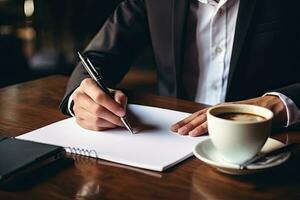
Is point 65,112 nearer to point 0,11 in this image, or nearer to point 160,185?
point 160,185

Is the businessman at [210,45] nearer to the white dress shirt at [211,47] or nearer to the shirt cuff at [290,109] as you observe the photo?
the white dress shirt at [211,47]

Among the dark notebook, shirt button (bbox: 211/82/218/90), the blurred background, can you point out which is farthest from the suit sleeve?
the blurred background

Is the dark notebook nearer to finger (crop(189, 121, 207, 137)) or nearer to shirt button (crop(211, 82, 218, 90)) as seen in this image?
finger (crop(189, 121, 207, 137))

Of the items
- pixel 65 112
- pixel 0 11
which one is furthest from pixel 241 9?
pixel 0 11

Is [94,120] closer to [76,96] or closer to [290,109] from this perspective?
[76,96]

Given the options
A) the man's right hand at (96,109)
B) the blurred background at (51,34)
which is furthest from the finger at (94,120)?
the blurred background at (51,34)

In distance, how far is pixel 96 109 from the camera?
94 cm

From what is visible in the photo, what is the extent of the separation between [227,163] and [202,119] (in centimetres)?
19

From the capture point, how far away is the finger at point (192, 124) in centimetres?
91

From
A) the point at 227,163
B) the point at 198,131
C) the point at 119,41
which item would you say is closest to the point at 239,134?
the point at 227,163

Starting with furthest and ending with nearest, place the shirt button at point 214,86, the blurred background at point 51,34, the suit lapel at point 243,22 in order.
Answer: the blurred background at point 51,34 → the shirt button at point 214,86 → the suit lapel at point 243,22

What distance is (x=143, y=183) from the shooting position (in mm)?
727

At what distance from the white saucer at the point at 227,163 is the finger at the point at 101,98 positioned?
19 cm

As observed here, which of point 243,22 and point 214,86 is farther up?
point 243,22
